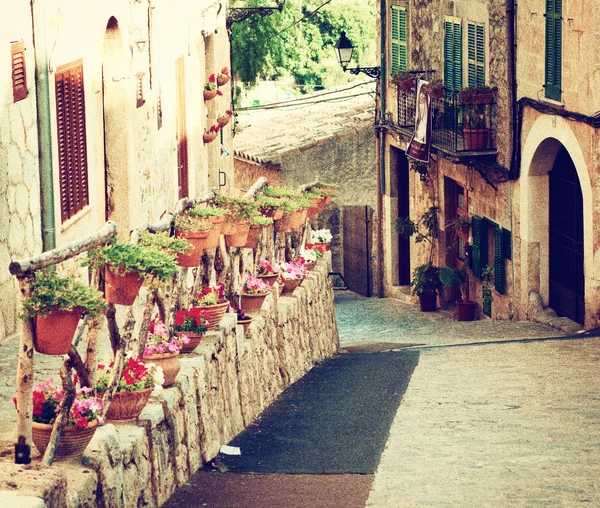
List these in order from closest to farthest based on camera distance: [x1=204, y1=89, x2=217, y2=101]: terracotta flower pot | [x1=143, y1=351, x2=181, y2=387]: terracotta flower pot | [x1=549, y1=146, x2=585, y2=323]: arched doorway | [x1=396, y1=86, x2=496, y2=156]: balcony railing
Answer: [x1=143, y1=351, x2=181, y2=387]: terracotta flower pot < [x1=549, y1=146, x2=585, y2=323]: arched doorway < [x1=396, y1=86, x2=496, y2=156]: balcony railing < [x1=204, y1=89, x2=217, y2=101]: terracotta flower pot

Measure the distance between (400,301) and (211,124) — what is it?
6905mm

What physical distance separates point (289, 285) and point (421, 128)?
327 inches

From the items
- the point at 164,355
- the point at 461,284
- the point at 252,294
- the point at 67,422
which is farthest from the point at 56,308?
the point at 461,284

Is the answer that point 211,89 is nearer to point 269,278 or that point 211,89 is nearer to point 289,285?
point 289,285

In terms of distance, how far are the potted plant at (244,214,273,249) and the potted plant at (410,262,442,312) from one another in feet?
35.8

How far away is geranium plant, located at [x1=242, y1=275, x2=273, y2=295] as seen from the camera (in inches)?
443

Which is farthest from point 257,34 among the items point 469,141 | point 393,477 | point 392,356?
point 393,477

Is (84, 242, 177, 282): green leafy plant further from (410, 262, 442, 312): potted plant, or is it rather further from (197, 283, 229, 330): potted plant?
(410, 262, 442, 312): potted plant

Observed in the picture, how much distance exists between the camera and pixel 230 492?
7219 millimetres

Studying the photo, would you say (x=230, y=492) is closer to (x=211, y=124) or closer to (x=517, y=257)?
(x=517, y=257)

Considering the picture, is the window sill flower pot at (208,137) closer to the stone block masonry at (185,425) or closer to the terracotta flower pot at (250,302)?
the stone block masonry at (185,425)

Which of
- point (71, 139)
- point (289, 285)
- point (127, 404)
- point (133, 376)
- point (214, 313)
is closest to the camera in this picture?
point (127, 404)

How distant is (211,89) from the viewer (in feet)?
62.7

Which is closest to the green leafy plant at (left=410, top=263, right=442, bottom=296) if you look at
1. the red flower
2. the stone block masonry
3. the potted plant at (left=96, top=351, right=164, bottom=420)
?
the stone block masonry
